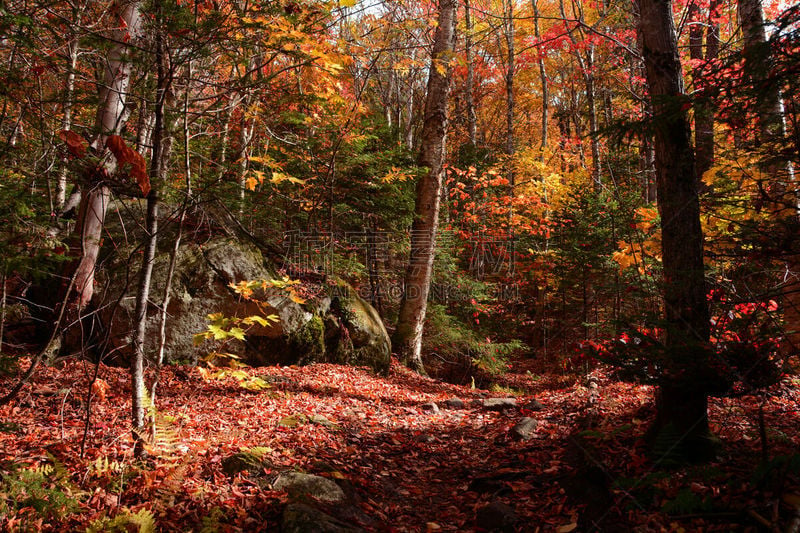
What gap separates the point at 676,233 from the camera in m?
3.33

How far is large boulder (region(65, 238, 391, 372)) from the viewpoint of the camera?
6.13 meters

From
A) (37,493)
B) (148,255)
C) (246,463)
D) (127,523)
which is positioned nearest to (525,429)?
(246,463)

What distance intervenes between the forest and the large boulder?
0.04 metres

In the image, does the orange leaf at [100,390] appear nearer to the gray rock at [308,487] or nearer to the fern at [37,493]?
the fern at [37,493]

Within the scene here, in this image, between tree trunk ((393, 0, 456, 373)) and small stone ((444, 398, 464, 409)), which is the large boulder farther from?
small stone ((444, 398, 464, 409))

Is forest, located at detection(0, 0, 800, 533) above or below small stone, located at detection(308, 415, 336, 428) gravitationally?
above

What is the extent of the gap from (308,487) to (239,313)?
3.95 meters

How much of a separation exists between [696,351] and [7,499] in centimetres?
440

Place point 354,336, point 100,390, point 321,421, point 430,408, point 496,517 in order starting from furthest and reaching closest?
point 354,336 < point 430,408 < point 321,421 < point 100,390 < point 496,517

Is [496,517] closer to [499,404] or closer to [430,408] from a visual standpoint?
[430,408]

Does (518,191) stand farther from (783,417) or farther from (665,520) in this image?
(665,520)

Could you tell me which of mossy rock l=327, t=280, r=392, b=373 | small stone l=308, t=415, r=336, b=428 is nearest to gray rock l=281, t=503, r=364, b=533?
small stone l=308, t=415, r=336, b=428

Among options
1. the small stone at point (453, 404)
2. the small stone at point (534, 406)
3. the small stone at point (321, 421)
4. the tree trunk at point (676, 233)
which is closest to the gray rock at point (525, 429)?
the small stone at point (534, 406)

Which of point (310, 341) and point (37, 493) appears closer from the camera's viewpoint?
point (37, 493)
